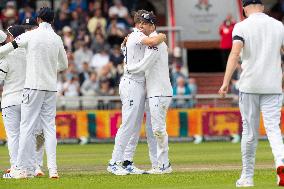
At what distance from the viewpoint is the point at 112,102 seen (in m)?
33.0

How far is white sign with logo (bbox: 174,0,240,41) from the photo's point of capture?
40969 millimetres

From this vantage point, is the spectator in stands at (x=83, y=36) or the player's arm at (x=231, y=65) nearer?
the player's arm at (x=231, y=65)

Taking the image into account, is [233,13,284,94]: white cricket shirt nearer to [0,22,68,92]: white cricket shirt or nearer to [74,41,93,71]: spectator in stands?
[0,22,68,92]: white cricket shirt

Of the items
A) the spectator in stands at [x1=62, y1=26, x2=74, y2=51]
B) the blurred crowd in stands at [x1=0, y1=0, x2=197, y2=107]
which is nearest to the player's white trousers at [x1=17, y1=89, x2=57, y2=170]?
the blurred crowd in stands at [x1=0, y1=0, x2=197, y2=107]

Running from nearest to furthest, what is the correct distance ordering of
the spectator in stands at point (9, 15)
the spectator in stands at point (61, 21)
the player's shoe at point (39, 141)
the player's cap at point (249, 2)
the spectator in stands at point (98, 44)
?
the player's cap at point (249, 2) → the player's shoe at point (39, 141) → the spectator in stands at point (98, 44) → the spectator in stands at point (9, 15) → the spectator in stands at point (61, 21)

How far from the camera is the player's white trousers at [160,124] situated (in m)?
18.9

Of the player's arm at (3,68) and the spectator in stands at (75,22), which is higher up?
the spectator in stands at (75,22)

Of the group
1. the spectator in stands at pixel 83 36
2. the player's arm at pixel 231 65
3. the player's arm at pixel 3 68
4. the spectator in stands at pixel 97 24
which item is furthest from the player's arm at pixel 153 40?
the spectator in stands at pixel 97 24

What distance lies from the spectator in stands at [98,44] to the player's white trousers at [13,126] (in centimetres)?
1854

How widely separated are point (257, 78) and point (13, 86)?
189 inches

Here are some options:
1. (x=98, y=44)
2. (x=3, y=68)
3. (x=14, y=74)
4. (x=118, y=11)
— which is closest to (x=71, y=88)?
(x=98, y=44)

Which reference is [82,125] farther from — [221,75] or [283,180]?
[283,180]

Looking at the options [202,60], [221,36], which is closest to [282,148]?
[221,36]

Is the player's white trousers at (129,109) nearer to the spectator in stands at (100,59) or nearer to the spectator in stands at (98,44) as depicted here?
the spectator in stands at (100,59)
